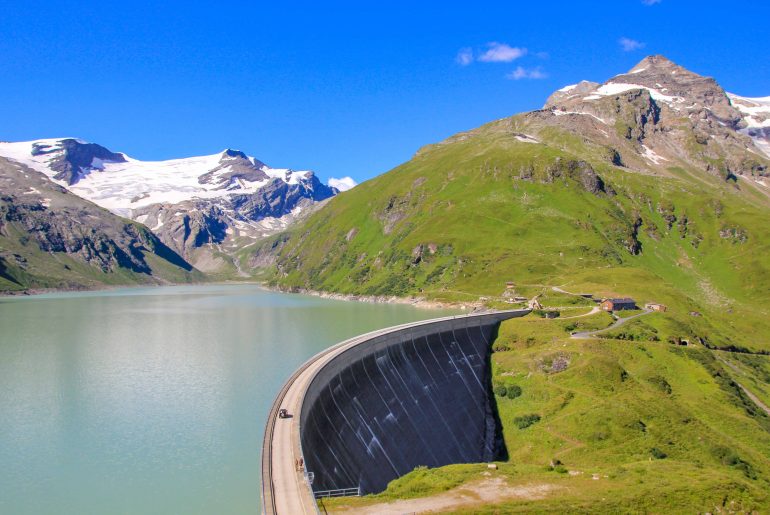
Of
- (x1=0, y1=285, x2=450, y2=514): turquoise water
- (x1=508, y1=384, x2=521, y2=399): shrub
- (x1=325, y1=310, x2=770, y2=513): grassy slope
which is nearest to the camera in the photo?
(x1=325, y1=310, x2=770, y2=513): grassy slope

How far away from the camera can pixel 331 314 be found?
615 ft

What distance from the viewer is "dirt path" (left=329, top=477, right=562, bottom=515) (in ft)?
115

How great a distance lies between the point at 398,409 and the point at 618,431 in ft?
97.4

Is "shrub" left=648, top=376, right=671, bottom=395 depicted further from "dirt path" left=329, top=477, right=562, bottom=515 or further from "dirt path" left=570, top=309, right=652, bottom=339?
"dirt path" left=329, top=477, right=562, bottom=515

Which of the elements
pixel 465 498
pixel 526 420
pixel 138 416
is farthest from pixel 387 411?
pixel 138 416

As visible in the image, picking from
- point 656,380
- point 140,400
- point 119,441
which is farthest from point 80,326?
point 656,380

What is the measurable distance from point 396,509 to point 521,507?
9.03 metres

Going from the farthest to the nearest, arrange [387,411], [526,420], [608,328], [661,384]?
[608,328] < [661,384] < [526,420] < [387,411]

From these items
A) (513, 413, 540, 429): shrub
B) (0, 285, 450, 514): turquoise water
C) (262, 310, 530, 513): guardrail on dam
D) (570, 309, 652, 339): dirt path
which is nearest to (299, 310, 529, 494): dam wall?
(262, 310, 530, 513): guardrail on dam

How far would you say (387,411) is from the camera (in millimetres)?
58469

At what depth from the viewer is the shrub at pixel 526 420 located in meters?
77.4

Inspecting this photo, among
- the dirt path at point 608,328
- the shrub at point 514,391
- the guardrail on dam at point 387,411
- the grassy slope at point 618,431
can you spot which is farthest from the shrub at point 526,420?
the dirt path at point 608,328

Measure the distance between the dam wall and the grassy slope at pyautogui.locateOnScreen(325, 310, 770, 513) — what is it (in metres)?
4.31

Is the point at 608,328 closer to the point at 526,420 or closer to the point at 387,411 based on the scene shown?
the point at 526,420
